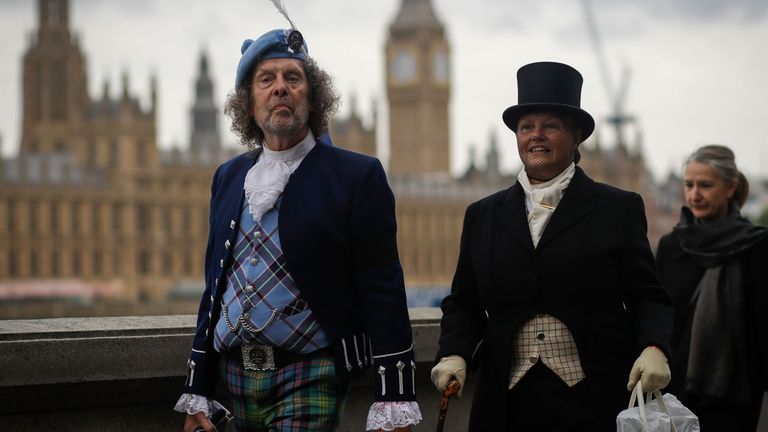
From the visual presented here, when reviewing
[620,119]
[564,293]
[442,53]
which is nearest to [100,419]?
[564,293]

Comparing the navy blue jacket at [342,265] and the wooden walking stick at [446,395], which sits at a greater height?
the navy blue jacket at [342,265]

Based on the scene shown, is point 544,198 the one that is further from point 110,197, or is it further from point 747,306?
point 110,197

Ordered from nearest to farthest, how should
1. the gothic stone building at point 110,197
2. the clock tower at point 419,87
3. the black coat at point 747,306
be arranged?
the black coat at point 747,306, the gothic stone building at point 110,197, the clock tower at point 419,87

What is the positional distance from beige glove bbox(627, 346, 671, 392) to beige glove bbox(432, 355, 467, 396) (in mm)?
396

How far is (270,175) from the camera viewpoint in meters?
3.23

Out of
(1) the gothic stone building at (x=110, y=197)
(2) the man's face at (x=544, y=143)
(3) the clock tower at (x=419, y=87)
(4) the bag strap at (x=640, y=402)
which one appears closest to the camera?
(4) the bag strap at (x=640, y=402)

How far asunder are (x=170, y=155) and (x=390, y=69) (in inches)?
1139

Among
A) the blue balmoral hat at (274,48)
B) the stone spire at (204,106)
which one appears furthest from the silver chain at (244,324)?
the stone spire at (204,106)

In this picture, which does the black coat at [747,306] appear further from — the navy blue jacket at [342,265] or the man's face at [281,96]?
the man's face at [281,96]

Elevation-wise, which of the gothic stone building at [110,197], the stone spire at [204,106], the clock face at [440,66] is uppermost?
the clock face at [440,66]

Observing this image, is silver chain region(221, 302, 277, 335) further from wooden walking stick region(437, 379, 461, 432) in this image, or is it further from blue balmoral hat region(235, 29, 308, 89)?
blue balmoral hat region(235, 29, 308, 89)

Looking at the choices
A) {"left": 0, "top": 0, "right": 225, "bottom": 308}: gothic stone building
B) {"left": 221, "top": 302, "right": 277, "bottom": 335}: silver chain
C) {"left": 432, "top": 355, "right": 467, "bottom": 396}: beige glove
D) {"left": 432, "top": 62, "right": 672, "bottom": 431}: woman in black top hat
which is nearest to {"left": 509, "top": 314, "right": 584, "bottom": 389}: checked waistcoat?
{"left": 432, "top": 62, "right": 672, "bottom": 431}: woman in black top hat

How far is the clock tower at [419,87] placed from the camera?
86.2m

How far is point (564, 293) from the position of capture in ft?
10.9
